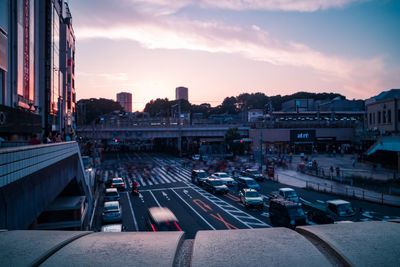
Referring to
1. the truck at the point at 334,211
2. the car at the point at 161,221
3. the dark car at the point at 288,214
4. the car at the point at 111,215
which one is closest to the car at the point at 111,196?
the car at the point at 111,215

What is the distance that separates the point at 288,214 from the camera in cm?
1417

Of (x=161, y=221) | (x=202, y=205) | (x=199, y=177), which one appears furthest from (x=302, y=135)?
(x=161, y=221)

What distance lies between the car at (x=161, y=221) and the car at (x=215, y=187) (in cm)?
1044

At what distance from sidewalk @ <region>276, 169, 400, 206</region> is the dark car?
9.42m

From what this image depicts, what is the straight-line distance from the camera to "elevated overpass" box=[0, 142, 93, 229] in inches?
225

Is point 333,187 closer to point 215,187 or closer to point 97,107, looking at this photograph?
point 215,187

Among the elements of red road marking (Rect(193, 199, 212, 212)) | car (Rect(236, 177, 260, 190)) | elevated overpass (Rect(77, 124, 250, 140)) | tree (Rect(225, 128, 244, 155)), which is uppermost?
elevated overpass (Rect(77, 124, 250, 140))

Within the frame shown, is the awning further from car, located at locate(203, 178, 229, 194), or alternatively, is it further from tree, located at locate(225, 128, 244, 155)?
car, located at locate(203, 178, 229, 194)

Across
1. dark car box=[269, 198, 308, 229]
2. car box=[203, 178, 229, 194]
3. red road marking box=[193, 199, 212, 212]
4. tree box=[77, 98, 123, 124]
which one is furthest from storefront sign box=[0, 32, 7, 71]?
tree box=[77, 98, 123, 124]

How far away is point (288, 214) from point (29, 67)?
892 inches

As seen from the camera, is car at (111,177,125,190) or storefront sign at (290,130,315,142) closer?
car at (111,177,125,190)

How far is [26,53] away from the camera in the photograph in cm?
2058

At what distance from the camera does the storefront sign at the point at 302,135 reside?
6134 centimetres

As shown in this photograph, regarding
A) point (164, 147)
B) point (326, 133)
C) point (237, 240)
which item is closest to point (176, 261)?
point (237, 240)
